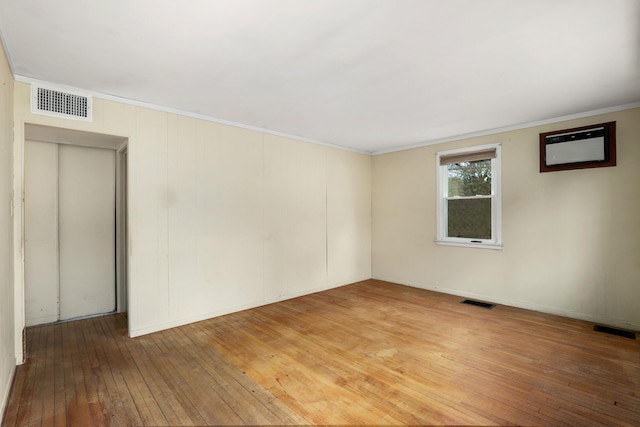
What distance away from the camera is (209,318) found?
3920mm

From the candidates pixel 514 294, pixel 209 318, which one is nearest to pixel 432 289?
pixel 514 294

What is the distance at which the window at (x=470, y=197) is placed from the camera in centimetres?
460

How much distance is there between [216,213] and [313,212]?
1.75 meters

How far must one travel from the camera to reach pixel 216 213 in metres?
4.00

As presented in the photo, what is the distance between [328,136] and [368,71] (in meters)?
2.33

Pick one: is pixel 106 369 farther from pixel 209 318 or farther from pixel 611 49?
pixel 611 49

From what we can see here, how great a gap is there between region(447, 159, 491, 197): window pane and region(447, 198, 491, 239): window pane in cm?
14

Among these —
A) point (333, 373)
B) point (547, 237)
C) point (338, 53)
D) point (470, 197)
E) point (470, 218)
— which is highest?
point (338, 53)

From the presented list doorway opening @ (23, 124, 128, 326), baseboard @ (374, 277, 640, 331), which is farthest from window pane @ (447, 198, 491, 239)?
doorway opening @ (23, 124, 128, 326)

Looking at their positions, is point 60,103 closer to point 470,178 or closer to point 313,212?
point 313,212

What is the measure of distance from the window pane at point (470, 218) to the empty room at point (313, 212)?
3 cm

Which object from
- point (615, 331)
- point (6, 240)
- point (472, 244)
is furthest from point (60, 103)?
point (615, 331)

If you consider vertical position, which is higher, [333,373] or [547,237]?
[547,237]

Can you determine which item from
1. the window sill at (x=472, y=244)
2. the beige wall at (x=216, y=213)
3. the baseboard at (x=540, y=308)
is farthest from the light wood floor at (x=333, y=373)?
the window sill at (x=472, y=244)
